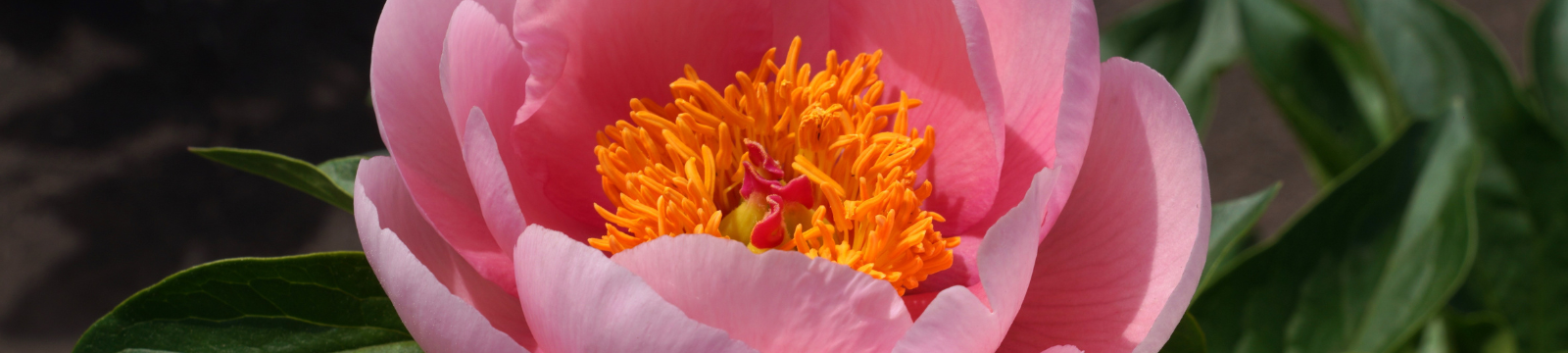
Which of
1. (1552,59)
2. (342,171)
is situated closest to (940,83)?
(342,171)

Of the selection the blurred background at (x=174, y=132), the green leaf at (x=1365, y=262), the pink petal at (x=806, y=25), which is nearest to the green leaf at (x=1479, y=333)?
the green leaf at (x=1365, y=262)

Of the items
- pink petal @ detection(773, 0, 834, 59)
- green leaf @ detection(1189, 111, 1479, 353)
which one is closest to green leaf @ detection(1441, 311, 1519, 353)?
green leaf @ detection(1189, 111, 1479, 353)

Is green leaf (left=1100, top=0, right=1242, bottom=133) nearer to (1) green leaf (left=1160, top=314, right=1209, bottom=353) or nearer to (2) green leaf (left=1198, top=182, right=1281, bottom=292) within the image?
(2) green leaf (left=1198, top=182, right=1281, bottom=292)

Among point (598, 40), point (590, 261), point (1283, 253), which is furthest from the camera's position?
point (1283, 253)

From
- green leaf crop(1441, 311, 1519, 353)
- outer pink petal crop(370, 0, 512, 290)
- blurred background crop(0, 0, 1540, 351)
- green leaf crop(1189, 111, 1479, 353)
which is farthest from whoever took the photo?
blurred background crop(0, 0, 1540, 351)

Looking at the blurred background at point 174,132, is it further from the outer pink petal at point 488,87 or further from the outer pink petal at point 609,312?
the outer pink petal at point 609,312

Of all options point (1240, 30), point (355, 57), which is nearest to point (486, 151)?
point (1240, 30)

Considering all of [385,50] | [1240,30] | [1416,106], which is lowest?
[1416,106]

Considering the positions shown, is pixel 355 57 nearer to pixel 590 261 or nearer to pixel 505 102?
pixel 505 102
